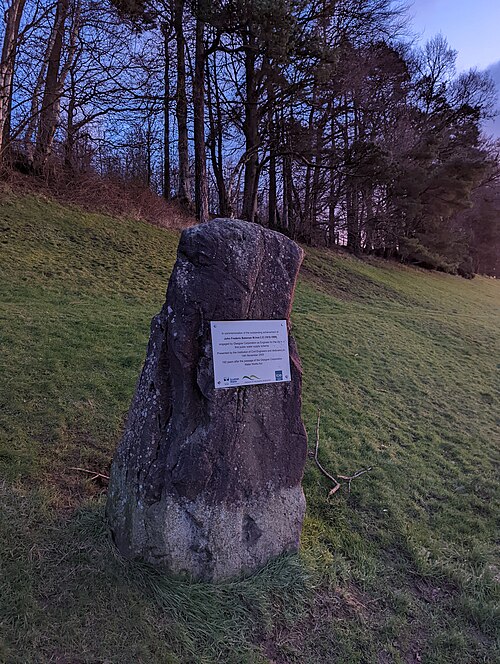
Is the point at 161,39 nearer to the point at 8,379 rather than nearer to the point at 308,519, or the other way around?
the point at 8,379

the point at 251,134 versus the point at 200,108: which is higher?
the point at 200,108

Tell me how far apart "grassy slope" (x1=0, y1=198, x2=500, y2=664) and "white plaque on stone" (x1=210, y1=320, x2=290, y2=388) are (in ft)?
4.03

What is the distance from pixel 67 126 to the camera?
14.3 meters

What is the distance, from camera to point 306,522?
136 inches

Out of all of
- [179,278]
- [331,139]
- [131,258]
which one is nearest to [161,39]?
[331,139]

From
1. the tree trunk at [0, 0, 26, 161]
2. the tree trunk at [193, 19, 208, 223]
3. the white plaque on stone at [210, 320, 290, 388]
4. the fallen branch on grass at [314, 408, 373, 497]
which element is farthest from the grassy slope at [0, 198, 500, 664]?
the tree trunk at [193, 19, 208, 223]

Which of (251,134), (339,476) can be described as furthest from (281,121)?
(339,476)

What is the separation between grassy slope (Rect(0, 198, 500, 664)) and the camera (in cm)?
229

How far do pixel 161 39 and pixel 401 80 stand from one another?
14.8 m

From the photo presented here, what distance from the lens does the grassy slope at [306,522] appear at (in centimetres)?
229

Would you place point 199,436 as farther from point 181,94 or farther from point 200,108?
point 181,94

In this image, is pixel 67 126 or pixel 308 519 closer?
pixel 308 519

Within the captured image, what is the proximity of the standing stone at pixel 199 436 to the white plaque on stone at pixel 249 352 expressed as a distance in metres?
0.05

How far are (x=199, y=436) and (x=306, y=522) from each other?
1.49 meters
